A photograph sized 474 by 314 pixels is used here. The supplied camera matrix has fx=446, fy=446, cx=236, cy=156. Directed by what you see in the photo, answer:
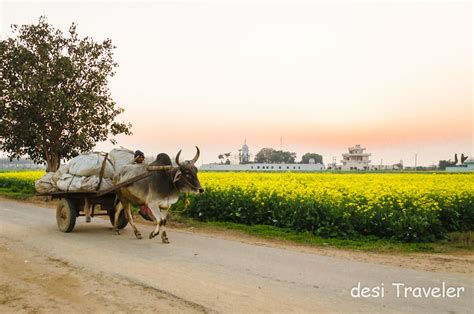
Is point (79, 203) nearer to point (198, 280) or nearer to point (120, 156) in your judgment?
point (120, 156)

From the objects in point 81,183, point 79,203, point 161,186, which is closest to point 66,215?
point 79,203

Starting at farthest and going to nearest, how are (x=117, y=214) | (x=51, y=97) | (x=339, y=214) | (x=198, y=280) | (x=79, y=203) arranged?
(x=51, y=97), (x=339, y=214), (x=79, y=203), (x=117, y=214), (x=198, y=280)

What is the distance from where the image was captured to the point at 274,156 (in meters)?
154

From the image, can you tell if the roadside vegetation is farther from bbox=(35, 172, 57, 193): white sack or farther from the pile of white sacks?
bbox=(35, 172, 57, 193): white sack

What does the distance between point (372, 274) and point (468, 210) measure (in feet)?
23.9

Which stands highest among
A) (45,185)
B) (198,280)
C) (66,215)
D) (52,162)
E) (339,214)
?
(52,162)

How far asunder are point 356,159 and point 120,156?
133 metres

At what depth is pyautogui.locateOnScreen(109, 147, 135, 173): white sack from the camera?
11.5 m

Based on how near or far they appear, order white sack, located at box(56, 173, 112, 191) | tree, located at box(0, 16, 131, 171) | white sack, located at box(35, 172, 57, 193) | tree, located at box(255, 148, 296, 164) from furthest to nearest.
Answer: tree, located at box(255, 148, 296, 164)
tree, located at box(0, 16, 131, 171)
white sack, located at box(35, 172, 57, 193)
white sack, located at box(56, 173, 112, 191)

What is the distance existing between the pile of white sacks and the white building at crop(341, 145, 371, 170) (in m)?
121

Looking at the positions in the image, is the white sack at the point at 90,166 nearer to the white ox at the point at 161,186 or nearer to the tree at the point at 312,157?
the white ox at the point at 161,186

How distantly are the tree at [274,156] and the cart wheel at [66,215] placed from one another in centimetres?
14210

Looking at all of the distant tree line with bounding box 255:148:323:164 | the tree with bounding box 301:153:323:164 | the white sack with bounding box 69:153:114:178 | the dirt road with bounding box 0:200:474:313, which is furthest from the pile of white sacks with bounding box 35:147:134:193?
the tree with bounding box 301:153:323:164

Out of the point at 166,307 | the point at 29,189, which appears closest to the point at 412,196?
the point at 166,307
